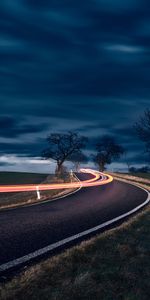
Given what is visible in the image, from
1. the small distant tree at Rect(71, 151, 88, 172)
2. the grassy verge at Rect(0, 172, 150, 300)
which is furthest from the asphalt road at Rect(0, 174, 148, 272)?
Answer: the small distant tree at Rect(71, 151, 88, 172)

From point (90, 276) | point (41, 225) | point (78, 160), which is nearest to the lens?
point (90, 276)

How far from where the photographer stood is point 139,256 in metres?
7.23

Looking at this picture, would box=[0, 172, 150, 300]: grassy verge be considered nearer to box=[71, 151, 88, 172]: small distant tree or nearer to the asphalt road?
the asphalt road

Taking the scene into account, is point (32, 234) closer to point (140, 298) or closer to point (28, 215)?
point (28, 215)

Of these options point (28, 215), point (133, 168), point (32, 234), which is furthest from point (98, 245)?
point (133, 168)

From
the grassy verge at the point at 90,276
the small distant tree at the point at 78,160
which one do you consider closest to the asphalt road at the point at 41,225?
the grassy verge at the point at 90,276

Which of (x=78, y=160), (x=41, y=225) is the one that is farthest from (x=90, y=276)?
(x=78, y=160)

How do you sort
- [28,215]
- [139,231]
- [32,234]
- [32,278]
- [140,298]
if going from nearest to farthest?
1. [140,298]
2. [32,278]
3. [32,234]
4. [139,231]
5. [28,215]

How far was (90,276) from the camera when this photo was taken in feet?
18.7

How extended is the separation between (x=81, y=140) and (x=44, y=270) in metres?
71.8

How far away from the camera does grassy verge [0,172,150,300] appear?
16.0ft

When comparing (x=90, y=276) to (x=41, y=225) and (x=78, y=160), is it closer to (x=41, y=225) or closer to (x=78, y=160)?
(x=41, y=225)

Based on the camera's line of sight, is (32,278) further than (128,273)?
No

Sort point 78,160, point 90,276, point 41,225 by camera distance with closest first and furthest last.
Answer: point 90,276
point 41,225
point 78,160
